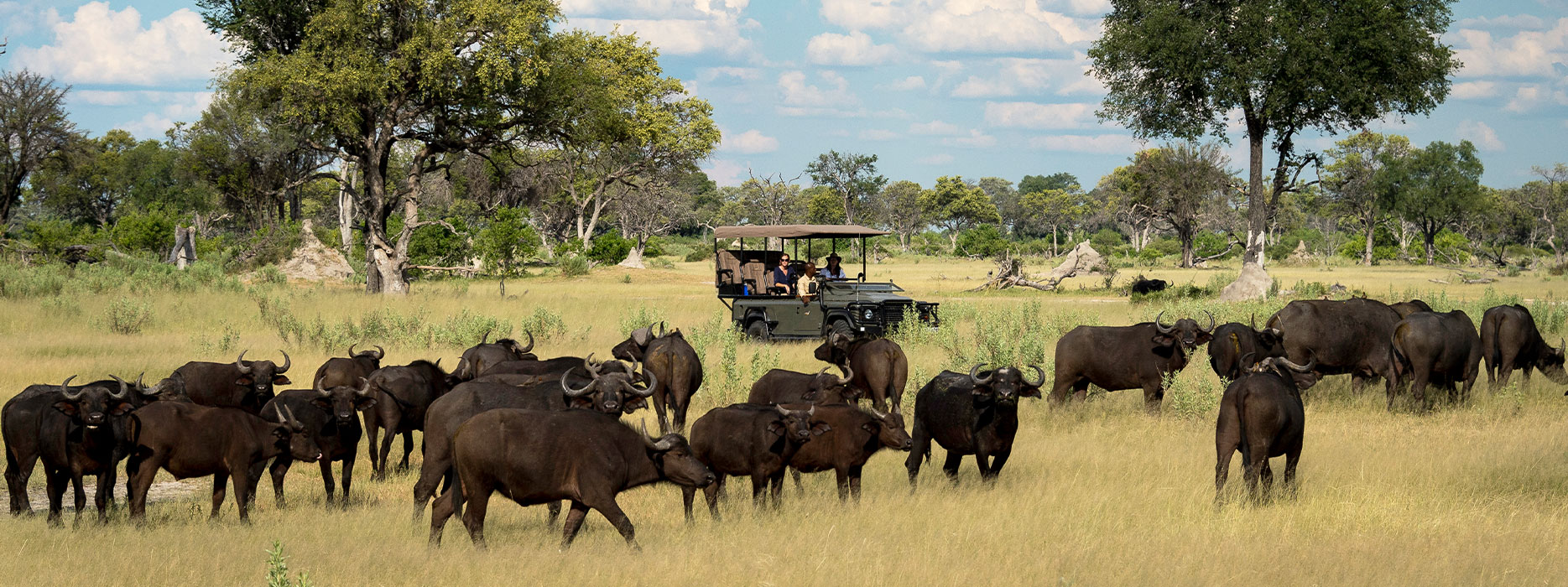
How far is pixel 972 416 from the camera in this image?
981 cm

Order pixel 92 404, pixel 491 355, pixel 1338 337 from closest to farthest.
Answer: pixel 92 404 → pixel 491 355 → pixel 1338 337

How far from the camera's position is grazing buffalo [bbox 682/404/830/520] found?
8719 mm

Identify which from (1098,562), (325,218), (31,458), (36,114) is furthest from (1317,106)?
(325,218)

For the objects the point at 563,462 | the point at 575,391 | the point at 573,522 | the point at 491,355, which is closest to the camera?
the point at 563,462

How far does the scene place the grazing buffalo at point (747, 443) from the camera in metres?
8.72

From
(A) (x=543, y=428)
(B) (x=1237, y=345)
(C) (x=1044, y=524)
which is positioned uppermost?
(A) (x=543, y=428)

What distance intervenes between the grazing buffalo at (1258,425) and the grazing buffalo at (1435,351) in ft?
18.4

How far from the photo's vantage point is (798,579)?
23.4ft

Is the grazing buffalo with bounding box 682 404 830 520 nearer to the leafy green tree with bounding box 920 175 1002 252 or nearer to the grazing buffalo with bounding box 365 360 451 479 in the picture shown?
the grazing buffalo with bounding box 365 360 451 479

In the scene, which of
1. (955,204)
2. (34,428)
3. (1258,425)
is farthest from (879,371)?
(955,204)

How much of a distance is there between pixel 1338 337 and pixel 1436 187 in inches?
2595

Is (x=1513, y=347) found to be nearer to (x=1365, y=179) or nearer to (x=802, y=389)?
(x=802, y=389)

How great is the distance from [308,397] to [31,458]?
83.6 inches

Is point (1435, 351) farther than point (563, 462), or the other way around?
point (1435, 351)
